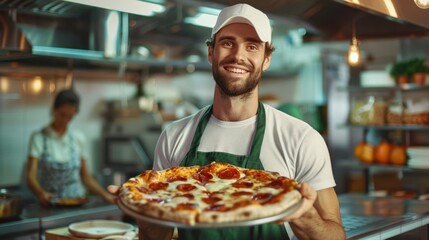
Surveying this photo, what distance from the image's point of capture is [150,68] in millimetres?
7465

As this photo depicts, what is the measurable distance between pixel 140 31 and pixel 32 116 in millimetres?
1793

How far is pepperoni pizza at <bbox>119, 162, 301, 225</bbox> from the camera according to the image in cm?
182

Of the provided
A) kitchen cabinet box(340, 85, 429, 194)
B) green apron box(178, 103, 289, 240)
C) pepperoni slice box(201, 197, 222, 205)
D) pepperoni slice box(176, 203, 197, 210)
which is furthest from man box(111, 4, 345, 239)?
kitchen cabinet box(340, 85, 429, 194)

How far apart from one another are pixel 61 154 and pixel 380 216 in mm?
3068

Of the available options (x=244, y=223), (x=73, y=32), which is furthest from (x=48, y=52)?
(x=244, y=223)

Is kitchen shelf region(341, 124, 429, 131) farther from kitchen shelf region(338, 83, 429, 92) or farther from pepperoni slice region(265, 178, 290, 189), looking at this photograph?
pepperoni slice region(265, 178, 290, 189)

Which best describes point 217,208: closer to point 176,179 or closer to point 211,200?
point 211,200

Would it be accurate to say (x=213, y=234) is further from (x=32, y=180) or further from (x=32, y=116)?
(x=32, y=116)

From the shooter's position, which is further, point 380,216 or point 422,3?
point 380,216

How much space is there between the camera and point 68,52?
16.9ft

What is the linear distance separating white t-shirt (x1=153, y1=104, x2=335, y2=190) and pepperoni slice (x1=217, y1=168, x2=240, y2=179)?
161mm

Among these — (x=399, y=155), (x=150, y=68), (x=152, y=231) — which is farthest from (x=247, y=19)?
(x=150, y=68)

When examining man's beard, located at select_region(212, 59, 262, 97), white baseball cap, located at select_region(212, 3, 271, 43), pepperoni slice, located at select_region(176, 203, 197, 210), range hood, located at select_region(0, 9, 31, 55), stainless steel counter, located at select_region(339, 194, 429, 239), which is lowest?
stainless steel counter, located at select_region(339, 194, 429, 239)

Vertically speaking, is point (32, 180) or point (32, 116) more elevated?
point (32, 116)
